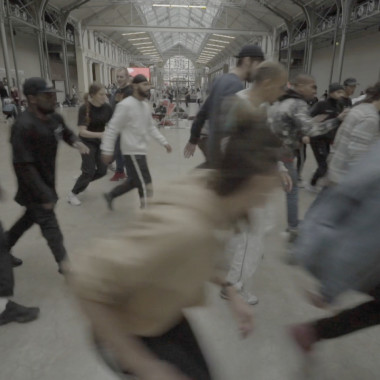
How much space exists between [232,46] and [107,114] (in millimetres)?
33009

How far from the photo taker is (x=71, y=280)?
0.73 metres

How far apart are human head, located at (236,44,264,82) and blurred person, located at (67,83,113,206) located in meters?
2.00

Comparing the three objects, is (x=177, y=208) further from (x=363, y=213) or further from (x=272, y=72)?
(x=272, y=72)

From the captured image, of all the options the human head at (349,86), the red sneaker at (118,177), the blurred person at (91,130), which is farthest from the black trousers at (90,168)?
the human head at (349,86)

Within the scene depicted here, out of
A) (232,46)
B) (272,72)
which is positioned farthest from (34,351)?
(232,46)

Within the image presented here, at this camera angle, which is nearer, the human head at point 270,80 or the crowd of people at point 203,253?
the crowd of people at point 203,253

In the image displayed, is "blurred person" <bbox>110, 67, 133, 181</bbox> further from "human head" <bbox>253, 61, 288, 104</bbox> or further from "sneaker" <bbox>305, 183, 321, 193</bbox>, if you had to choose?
"human head" <bbox>253, 61, 288, 104</bbox>

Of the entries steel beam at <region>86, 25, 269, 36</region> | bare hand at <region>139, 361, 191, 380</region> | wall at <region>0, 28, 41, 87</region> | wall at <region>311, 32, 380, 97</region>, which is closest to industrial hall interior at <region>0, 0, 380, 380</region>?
bare hand at <region>139, 361, 191, 380</region>

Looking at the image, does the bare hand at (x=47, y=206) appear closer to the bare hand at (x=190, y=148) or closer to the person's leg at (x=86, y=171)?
the bare hand at (x=190, y=148)

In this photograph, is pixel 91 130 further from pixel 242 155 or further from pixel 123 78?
pixel 242 155

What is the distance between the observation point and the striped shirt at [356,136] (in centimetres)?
246

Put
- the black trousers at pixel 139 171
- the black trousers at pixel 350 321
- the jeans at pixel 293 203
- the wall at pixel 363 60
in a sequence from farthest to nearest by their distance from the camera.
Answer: the wall at pixel 363 60 → the black trousers at pixel 139 171 → the jeans at pixel 293 203 → the black trousers at pixel 350 321

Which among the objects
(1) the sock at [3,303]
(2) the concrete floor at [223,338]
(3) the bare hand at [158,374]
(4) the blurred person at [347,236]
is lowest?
(2) the concrete floor at [223,338]

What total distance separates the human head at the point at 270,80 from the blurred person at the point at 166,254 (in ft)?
4.28
